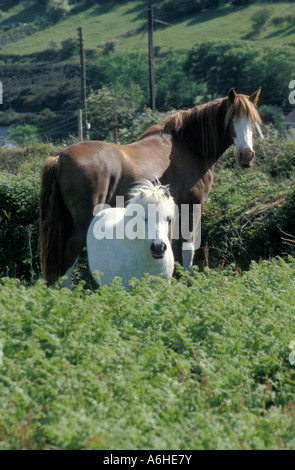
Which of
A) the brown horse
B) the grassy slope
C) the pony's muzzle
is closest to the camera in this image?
the pony's muzzle

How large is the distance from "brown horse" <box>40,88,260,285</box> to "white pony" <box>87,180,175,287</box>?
2.31 feet

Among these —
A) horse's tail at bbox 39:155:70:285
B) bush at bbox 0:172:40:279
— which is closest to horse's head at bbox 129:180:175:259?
horse's tail at bbox 39:155:70:285

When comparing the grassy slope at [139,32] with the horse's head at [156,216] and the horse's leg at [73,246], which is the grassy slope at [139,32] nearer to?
the horse's leg at [73,246]

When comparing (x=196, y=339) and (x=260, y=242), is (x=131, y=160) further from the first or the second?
(x=196, y=339)

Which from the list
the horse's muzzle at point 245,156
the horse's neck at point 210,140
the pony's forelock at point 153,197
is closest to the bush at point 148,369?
the pony's forelock at point 153,197

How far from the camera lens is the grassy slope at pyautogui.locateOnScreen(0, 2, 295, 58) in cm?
8681

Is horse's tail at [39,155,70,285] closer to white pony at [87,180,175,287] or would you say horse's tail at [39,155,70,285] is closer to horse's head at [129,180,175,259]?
white pony at [87,180,175,287]

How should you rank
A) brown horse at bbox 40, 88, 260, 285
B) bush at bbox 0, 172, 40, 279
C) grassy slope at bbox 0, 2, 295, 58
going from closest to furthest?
brown horse at bbox 40, 88, 260, 285 < bush at bbox 0, 172, 40, 279 < grassy slope at bbox 0, 2, 295, 58

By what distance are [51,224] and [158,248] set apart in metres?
1.87

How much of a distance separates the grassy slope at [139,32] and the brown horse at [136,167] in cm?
7515

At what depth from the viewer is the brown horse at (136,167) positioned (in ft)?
22.9

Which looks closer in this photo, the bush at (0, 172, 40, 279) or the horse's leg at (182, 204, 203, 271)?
the horse's leg at (182, 204, 203, 271)

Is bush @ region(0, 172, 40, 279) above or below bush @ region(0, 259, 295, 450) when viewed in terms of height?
below
